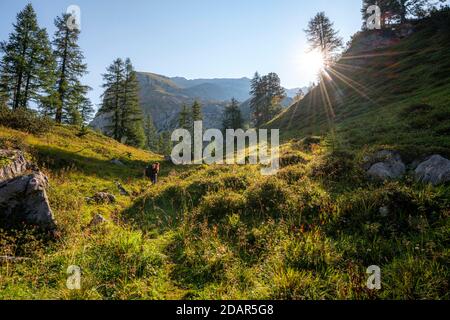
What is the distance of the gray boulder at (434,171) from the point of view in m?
8.49

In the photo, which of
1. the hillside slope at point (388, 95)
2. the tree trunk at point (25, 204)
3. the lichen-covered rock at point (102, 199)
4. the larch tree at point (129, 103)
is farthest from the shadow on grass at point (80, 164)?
the larch tree at point (129, 103)

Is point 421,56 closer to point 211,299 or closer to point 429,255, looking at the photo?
point 429,255

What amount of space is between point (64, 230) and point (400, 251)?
8.87 meters

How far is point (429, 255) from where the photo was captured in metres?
5.50

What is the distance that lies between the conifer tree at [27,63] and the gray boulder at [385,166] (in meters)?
40.0

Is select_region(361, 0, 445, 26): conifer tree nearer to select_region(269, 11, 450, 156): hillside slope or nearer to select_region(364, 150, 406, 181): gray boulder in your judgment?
select_region(269, 11, 450, 156): hillside slope

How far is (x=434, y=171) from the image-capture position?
8.93 meters

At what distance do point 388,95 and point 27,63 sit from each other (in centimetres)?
4502

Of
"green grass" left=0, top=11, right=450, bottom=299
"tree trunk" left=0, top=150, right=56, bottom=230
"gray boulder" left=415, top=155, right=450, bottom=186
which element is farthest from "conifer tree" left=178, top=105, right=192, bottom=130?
"gray boulder" left=415, top=155, right=450, bottom=186

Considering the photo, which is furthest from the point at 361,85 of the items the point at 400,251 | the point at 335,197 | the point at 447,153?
the point at 400,251

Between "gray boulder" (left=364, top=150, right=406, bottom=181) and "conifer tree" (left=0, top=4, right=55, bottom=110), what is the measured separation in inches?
1574

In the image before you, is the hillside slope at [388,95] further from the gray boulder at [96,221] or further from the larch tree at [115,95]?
the larch tree at [115,95]

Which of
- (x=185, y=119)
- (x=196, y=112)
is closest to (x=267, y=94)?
(x=196, y=112)

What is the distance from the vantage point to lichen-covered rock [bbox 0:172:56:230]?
7742 millimetres
